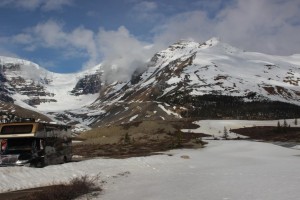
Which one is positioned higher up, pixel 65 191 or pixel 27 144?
pixel 27 144

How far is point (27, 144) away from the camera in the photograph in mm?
37219

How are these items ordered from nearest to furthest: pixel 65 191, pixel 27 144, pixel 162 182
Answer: pixel 65 191 → pixel 162 182 → pixel 27 144

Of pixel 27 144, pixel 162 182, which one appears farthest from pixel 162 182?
pixel 27 144

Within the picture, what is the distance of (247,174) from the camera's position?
3297cm

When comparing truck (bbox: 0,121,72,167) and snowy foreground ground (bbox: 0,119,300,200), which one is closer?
snowy foreground ground (bbox: 0,119,300,200)

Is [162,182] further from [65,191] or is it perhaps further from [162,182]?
[65,191]

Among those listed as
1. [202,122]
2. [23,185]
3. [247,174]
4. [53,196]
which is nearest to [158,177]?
[247,174]

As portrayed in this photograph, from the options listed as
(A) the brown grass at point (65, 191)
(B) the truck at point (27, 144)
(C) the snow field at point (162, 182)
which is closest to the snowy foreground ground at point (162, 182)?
(C) the snow field at point (162, 182)

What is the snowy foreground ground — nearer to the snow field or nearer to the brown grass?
the snow field

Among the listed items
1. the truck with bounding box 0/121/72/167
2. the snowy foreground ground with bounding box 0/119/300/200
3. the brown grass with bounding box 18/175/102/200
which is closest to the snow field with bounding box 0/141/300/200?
the snowy foreground ground with bounding box 0/119/300/200

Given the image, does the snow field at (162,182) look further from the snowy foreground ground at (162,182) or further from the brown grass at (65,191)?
the brown grass at (65,191)

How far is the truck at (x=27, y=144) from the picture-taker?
3584 centimetres

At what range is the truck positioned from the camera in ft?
118

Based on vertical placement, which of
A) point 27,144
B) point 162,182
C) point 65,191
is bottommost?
point 162,182
